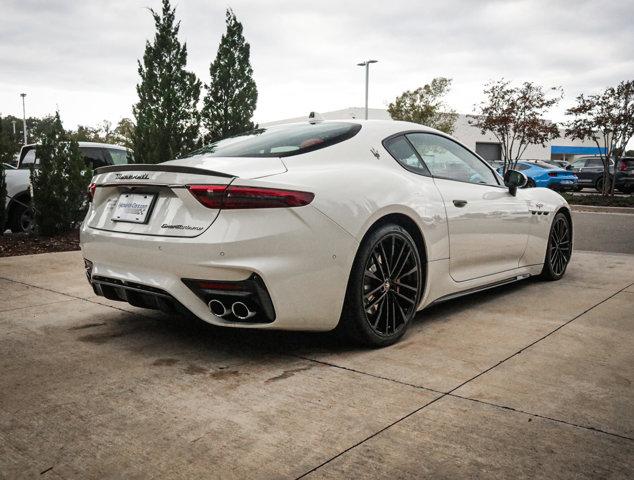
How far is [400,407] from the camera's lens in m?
2.65

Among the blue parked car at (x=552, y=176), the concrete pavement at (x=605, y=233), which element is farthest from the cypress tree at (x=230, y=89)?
the blue parked car at (x=552, y=176)

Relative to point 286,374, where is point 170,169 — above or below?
above

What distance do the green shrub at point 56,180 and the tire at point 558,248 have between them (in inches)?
252

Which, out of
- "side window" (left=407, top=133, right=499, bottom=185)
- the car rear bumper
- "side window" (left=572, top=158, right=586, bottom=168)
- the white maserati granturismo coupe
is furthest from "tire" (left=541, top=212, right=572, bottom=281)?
"side window" (left=572, top=158, right=586, bottom=168)

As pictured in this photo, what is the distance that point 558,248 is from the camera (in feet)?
19.1

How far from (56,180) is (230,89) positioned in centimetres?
317

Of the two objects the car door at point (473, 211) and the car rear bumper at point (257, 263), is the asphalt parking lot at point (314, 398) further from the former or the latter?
the car door at point (473, 211)

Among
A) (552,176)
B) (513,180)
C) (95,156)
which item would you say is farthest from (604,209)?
(95,156)

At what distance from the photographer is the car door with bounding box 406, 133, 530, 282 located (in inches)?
163

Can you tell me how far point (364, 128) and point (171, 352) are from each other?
1.84m

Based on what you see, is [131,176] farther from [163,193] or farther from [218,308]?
[218,308]

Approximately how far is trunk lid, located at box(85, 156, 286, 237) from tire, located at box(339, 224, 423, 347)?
723mm

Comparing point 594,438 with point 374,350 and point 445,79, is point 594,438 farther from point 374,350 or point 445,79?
point 445,79

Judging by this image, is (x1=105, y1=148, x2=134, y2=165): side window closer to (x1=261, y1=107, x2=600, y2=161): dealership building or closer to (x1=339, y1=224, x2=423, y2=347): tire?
(x1=339, y1=224, x2=423, y2=347): tire
